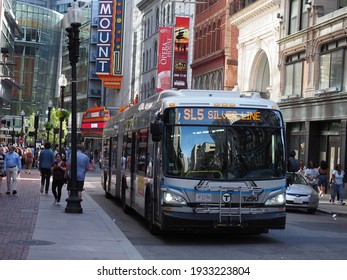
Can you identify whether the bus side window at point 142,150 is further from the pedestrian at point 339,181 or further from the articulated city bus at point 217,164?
the pedestrian at point 339,181

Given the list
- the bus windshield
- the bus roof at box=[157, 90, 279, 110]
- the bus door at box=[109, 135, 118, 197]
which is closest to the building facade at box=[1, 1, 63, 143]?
the bus door at box=[109, 135, 118, 197]

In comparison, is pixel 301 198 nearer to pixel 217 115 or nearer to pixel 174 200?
pixel 217 115

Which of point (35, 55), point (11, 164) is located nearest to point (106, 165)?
point (11, 164)

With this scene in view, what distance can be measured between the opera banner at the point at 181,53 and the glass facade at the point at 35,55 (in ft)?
246

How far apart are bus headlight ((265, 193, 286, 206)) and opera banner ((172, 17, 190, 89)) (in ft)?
153

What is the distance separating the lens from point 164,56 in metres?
66.6

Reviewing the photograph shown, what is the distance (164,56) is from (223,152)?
5118cm

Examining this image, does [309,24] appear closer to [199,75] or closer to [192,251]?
[199,75]

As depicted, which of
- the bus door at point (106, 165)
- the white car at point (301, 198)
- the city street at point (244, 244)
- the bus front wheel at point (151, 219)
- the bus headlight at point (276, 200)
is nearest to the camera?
the city street at point (244, 244)

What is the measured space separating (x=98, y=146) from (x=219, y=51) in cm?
6550

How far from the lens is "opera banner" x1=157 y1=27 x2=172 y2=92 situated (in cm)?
6594

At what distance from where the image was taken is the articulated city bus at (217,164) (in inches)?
614

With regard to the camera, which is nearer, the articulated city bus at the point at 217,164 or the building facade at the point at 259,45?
the articulated city bus at the point at 217,164

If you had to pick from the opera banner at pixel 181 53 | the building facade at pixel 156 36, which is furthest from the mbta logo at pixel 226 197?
the building facade at pixel 156 36
